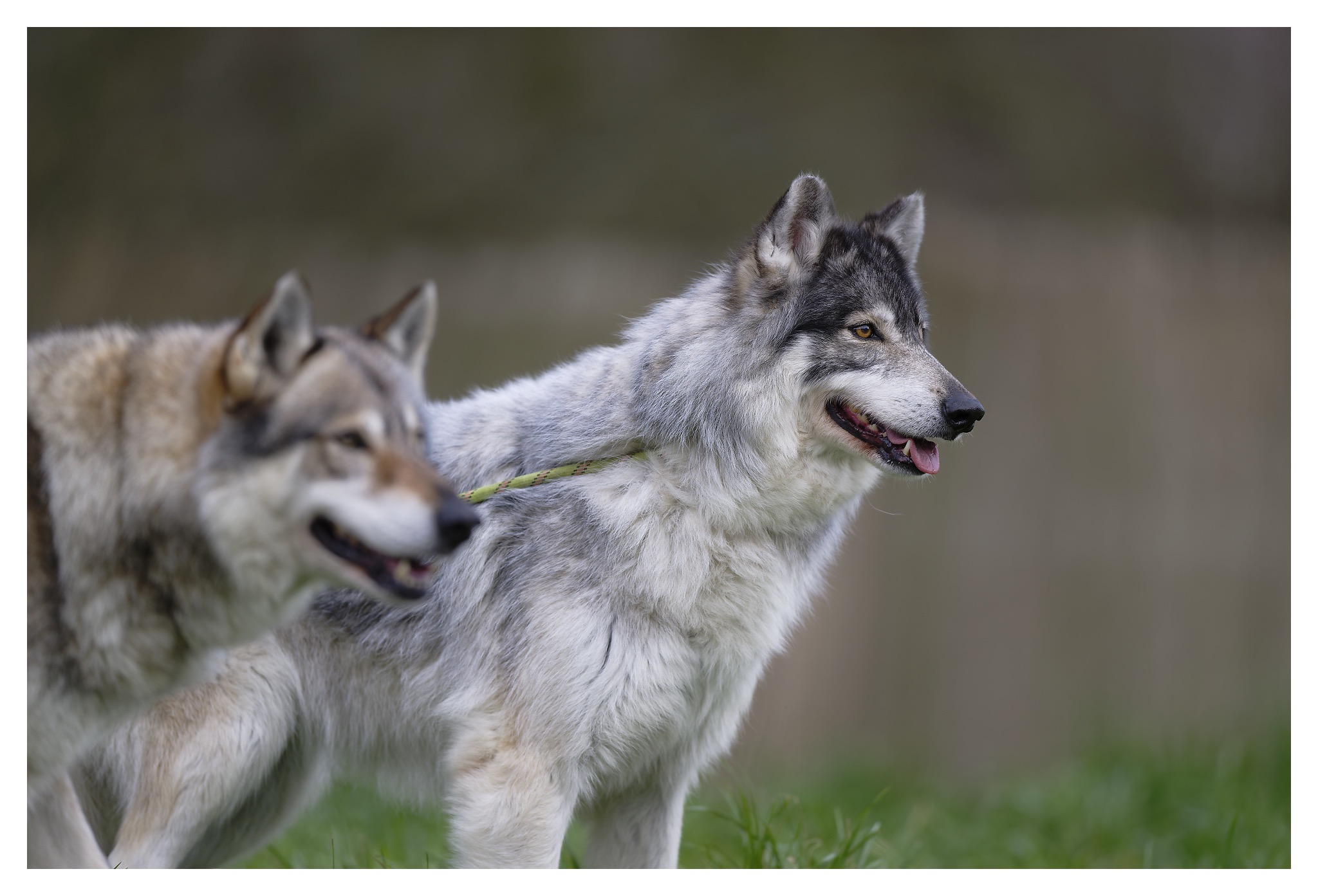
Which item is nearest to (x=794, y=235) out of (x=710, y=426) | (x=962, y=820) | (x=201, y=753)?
(x=710, y=426)

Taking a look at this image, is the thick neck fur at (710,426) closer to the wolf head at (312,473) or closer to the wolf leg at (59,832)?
the wolf head at (312,473)

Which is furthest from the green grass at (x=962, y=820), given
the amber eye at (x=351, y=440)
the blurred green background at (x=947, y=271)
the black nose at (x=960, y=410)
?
the amber eye at (x=351, y=440)

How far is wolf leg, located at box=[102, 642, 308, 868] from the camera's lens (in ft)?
10.7

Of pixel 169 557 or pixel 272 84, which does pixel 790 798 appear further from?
pixel 272 84

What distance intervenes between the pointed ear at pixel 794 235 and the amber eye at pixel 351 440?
5.24 ft

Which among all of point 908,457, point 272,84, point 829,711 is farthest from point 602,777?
point 272,84

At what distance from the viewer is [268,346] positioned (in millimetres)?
2371

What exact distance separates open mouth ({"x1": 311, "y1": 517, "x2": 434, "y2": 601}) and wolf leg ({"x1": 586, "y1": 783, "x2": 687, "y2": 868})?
5.28ft

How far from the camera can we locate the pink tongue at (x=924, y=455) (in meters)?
3.26

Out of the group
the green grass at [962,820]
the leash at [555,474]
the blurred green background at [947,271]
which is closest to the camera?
the leash at [555,474]

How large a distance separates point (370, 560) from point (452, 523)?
26cm

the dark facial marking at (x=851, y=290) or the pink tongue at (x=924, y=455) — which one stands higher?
the dark facial marking at (x=851, y=290)

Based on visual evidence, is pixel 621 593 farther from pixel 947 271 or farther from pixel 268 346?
pixel 947 271

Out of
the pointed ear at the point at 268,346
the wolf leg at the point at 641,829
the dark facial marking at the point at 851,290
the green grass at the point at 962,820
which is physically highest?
the dark facial marking at the point at 851,290
